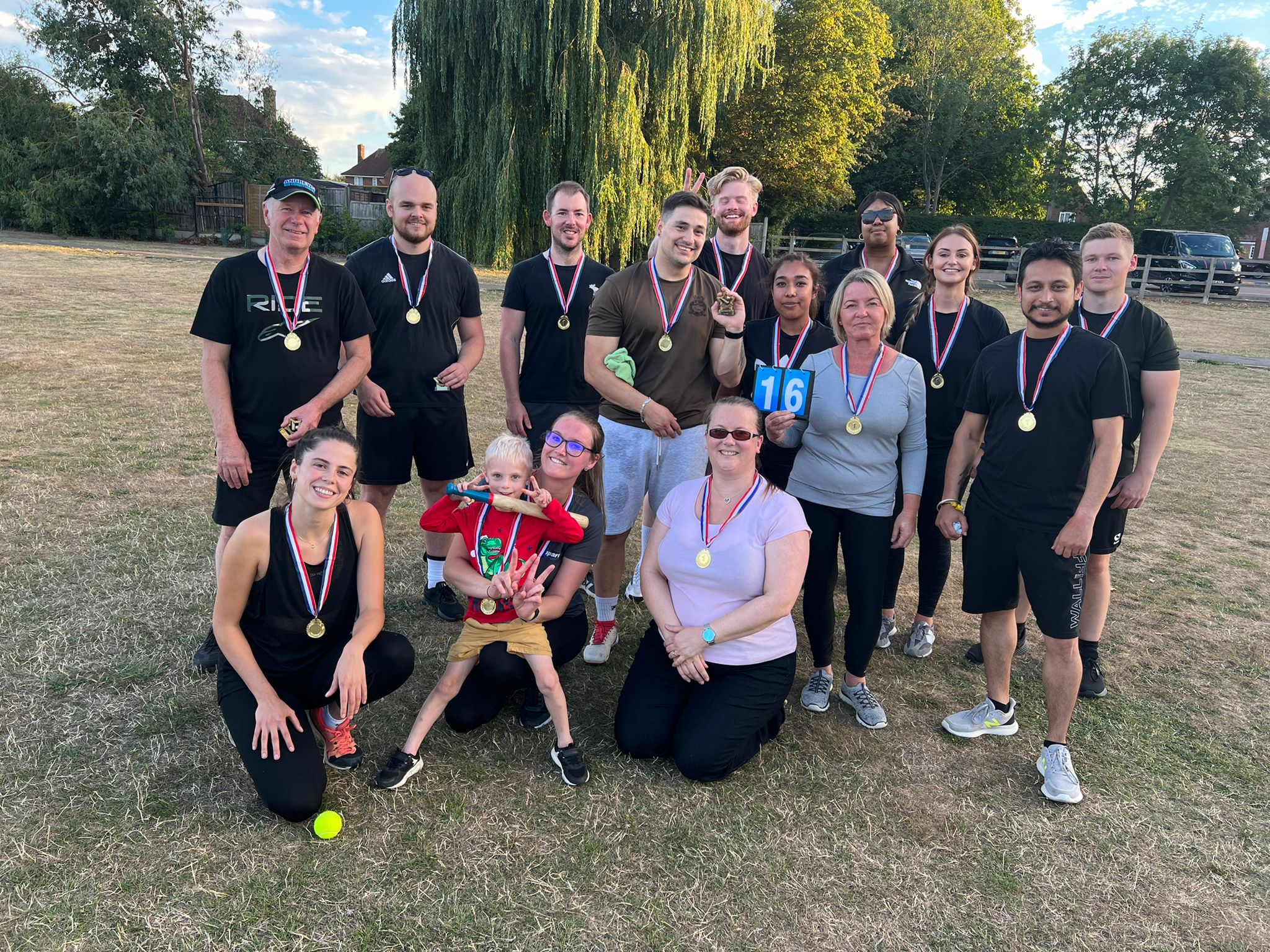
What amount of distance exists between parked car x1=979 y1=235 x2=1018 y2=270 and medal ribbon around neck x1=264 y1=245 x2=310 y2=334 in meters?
30.8

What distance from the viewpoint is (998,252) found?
1241 inches

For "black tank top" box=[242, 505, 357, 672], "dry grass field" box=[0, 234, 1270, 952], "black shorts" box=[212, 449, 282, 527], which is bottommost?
"dry grass field" box=[0, 234, 1270, 952]

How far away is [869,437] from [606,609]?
5.21 feet

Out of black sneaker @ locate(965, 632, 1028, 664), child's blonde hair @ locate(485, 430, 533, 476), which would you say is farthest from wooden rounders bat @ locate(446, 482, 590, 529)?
black sneaker @ locate(965, 632, 1028, 664)

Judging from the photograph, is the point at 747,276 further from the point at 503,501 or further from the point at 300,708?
the point at 300,708

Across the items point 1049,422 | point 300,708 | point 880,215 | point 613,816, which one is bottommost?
point 613,816

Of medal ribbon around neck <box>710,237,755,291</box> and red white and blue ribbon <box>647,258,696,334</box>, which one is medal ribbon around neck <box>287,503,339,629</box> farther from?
medal ribbon around neck <box>710,237,755,291</box>

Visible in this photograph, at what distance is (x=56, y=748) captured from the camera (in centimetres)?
320

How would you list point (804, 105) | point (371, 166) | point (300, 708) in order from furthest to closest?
point (371, 166) < point (804, 105) < point (300, 708)

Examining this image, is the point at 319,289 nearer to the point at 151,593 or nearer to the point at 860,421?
the point at 151,593

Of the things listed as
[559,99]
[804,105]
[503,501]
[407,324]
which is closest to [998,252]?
[804,105]

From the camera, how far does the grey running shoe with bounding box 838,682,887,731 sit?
366 cm

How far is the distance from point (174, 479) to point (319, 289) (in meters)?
3.46

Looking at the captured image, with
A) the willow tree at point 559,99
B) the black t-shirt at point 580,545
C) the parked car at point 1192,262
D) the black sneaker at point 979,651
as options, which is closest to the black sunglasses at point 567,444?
the black t-shirt at point 580,545
